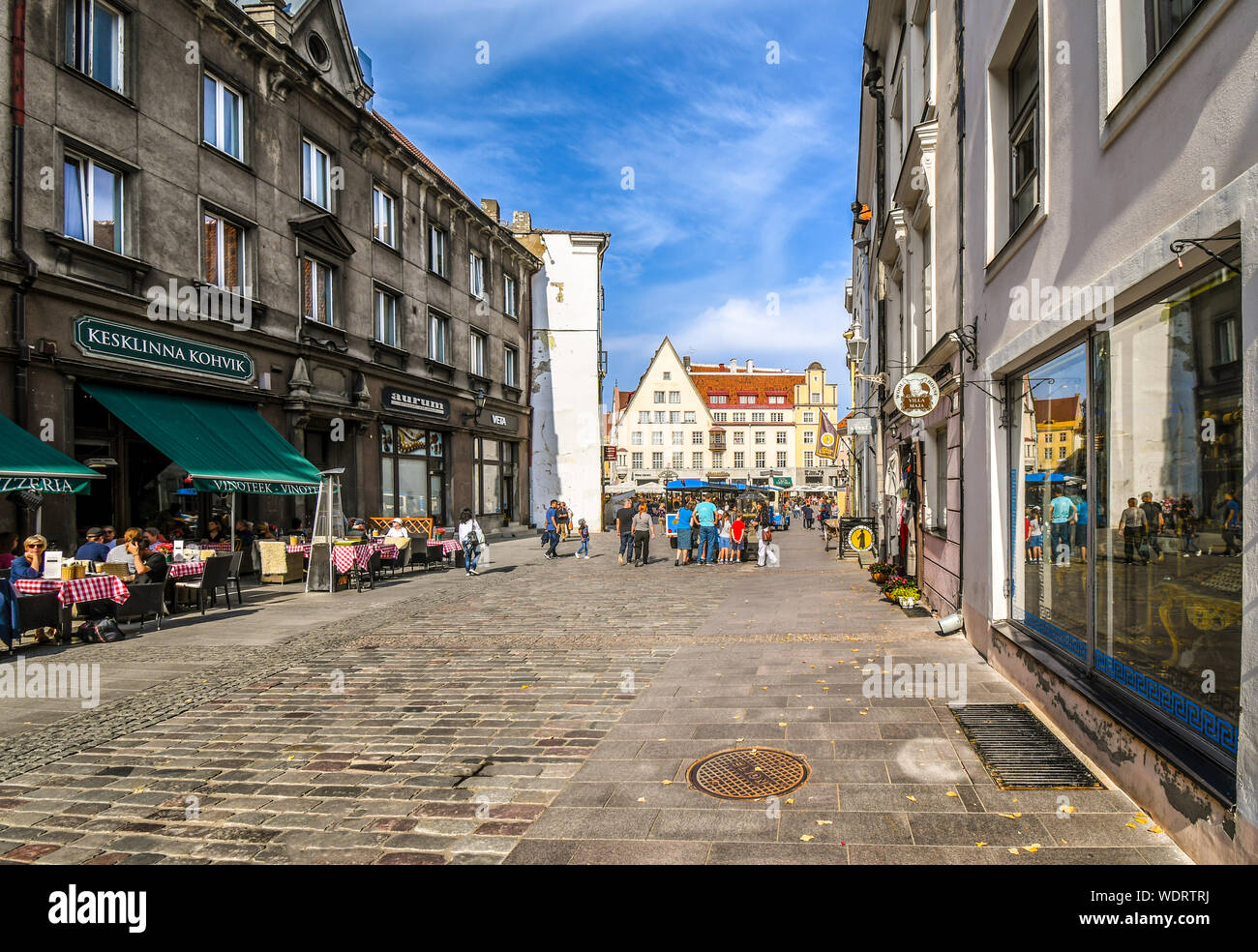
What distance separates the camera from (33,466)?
1086 centimetres

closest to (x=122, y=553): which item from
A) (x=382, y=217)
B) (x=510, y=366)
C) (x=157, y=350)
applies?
(x=157, y=350)

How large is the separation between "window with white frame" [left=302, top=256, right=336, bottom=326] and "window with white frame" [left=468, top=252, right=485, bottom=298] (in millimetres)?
9052

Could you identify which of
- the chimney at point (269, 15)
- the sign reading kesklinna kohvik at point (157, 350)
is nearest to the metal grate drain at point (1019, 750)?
the sign reading kesklinna kohvik at point (157, 350)

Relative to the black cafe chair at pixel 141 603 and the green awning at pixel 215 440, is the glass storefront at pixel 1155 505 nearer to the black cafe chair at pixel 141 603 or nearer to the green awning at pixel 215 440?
the black cafe chair at pixel 141 603

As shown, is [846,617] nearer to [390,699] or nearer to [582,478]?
[390,699]

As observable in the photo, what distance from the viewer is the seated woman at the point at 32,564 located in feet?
33.0

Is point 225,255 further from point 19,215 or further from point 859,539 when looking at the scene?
point 859,539

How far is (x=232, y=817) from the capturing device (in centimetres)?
450

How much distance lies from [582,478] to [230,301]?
2300cm

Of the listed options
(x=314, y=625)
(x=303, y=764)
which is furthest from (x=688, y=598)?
(x=303, y=764)

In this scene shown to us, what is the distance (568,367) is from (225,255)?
861 inches

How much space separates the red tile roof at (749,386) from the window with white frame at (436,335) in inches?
2440

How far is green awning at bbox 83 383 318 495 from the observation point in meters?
13.6

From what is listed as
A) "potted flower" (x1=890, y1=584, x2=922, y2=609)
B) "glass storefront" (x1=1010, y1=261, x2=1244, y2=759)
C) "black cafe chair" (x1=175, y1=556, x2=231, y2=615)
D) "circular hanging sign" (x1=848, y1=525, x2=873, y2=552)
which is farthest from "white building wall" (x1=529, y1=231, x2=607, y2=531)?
"glass storefront" (x1=1010, y1=261, x2=1244, y2=759)
